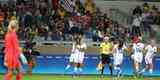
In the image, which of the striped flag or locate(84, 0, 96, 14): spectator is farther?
locate(84, 0, 96, 14): spectator

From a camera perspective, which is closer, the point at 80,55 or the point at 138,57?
the point at 80,55

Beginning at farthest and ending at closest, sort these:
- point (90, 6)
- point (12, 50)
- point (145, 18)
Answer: point (145, 18) < point (90, 6) < point (12, 50)

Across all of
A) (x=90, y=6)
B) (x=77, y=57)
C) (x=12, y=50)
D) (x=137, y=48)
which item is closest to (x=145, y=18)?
(x=90, y=6)

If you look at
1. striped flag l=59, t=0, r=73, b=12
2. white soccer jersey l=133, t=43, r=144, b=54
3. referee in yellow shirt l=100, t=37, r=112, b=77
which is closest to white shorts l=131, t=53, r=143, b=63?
white soccer jersey l=133, t=43, r=144, b=54

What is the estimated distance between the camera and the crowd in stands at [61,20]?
3562 centimetres

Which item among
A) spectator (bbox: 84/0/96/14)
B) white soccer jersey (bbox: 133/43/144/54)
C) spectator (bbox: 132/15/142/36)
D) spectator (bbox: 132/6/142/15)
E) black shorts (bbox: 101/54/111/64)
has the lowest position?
black shorts (bbox: 101/54/111/64)

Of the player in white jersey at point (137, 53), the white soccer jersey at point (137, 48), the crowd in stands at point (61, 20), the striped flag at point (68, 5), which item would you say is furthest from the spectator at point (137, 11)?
the white soccer jersey at point (137, 48)

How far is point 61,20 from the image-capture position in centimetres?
3731

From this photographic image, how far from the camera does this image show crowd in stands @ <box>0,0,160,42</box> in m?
35.6

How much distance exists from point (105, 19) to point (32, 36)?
605 centimetres

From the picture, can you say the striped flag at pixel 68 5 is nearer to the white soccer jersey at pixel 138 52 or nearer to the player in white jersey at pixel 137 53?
the player in white jersey at pixel 137 53

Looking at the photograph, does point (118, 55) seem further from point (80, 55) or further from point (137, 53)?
point (80, 55)

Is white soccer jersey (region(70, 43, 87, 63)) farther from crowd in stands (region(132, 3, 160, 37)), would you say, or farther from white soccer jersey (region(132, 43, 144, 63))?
crowd in stands (region(132, 3, 160, 37))

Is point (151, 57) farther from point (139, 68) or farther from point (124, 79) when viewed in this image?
point (124, 79)
